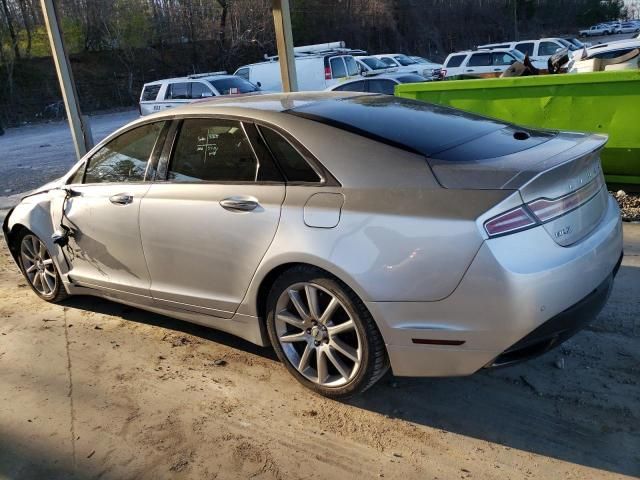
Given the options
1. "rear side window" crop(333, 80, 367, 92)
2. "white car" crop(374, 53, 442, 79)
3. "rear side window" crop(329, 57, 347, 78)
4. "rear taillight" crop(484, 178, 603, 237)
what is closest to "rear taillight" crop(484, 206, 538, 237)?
"rear taillight" crop(484, 178, 603, 237)

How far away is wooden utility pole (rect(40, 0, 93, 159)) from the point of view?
834 cm


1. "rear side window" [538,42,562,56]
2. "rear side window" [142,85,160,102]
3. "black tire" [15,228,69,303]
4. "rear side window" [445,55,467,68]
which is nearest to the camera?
"black tire" [15,228,69,303]

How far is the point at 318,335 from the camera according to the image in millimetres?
3047

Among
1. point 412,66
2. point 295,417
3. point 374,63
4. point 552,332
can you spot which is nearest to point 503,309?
point 552,332

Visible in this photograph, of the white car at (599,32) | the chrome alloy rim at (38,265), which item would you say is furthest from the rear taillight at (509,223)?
the white car at (599,32)

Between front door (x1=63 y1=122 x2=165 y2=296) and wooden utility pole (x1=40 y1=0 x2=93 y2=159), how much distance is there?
4.96 meters

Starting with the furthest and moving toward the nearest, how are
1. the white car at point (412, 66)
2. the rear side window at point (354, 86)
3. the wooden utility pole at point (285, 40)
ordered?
the white car at point (412, 66) → the rear side window at point (354, 86) → the wooden utility pole at point (285, 40)

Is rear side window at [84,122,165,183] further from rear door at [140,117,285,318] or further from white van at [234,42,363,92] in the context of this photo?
white van at [234,42,363,92]

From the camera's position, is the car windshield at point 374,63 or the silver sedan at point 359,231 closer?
the silver sedan at point 359,231

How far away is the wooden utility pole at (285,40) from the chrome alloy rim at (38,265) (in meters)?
3.60

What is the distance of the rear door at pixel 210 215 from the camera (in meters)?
3.14

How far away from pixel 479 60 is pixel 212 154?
784 inches

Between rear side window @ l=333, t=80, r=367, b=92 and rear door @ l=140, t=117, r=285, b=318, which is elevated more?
rear door @ l=140, t=117, r=285, b=318

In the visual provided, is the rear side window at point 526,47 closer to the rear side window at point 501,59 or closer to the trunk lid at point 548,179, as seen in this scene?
the rear side window at point 501,59
